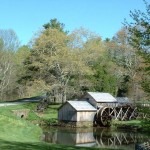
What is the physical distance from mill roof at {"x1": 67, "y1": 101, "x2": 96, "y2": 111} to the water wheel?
3.47 ft

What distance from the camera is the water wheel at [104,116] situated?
4584 centimetres

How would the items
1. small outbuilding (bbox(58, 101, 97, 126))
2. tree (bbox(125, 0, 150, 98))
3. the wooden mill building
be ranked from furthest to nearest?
the wooden mill building → small outbuilding (bbox(58, 101, 97, 126)) → tree (bbox(125, 0, 150, 98))

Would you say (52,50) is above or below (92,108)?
above

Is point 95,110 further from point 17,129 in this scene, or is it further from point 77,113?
point 17,129

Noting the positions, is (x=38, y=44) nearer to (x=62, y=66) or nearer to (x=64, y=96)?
(x=62, y=66)

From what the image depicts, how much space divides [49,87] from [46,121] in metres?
8.21

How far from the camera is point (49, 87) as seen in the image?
167 feet

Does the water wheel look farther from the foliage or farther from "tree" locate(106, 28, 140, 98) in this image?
the foliage

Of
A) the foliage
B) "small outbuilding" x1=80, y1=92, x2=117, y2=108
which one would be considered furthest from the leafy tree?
"small outbuilding" x1=80, y1=92, x2=117, y2=108

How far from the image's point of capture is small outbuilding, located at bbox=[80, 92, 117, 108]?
47.7 metres

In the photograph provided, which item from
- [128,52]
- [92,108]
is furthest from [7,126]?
[128,52]

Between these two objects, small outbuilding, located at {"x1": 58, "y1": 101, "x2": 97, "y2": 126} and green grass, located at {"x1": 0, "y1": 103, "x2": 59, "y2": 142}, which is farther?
small outbuilding, located at {"x1": 58, "y1": 101, "x2": 97, "y2": 126}

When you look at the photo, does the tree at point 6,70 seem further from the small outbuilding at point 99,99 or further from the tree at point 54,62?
the small outbuilding at point 99,99

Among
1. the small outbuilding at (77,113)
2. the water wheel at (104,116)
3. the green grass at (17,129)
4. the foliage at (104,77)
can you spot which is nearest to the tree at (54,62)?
the foliage at (104,77)
